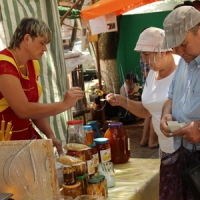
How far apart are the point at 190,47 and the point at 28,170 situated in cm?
91

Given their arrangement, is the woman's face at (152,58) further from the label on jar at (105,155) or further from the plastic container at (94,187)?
the plastic container at (94,187)

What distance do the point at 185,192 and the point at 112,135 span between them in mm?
559

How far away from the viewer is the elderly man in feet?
5.84

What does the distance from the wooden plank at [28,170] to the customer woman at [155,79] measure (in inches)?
40.1

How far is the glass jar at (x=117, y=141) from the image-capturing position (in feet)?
7.36

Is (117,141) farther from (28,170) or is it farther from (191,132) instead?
(28,170)

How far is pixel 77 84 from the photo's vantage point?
14.9ft

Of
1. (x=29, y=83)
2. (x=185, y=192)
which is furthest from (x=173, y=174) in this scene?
(x=29, y=83)

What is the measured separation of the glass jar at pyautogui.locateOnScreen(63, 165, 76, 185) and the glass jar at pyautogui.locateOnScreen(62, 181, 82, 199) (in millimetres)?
17

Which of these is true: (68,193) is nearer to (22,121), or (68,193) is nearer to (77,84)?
(22,121)

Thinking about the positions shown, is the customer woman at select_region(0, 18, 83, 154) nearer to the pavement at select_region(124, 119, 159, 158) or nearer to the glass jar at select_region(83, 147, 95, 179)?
the glass jar at select_region(83, 147, 95, 179)

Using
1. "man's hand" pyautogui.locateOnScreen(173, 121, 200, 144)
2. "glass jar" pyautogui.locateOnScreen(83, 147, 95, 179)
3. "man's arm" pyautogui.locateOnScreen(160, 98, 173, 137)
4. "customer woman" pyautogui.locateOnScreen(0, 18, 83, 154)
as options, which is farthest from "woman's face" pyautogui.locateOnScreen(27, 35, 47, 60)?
"man's hand" pyautogui.locateOnScreen(173, 121, 200, 144)

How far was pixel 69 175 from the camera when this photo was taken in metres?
1.63

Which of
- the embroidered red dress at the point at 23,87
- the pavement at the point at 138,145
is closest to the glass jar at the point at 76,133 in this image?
the embroidered red dress at the point at 23,87
